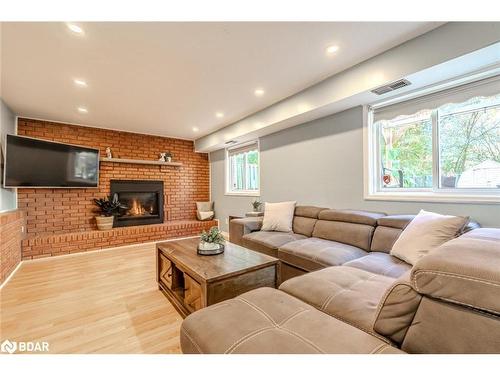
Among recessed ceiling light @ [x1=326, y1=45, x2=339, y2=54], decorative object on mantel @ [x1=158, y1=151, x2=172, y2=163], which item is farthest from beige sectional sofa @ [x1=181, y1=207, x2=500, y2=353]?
decorative object on mantel @ [x1=158, y1=151, x2=172, y2=163]

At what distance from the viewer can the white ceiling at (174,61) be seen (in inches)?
72.4

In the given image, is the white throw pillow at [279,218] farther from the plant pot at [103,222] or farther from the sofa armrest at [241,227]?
the plant pot at [103,222]

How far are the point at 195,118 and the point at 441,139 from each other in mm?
3472

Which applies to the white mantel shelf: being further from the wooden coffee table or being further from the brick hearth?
the wooden coffee table

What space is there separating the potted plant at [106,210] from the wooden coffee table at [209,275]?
2.46 meters

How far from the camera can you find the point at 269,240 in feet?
9.00

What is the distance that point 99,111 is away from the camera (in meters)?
3.62

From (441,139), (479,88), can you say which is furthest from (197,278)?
(479,88)

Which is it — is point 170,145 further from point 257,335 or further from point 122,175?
point 257,335

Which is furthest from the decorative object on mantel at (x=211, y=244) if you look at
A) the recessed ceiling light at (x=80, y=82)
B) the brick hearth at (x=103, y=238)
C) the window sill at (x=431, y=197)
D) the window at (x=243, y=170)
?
the brick hearth at (x=103, y=238)

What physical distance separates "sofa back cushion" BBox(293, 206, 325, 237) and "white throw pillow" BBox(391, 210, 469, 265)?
111 cm

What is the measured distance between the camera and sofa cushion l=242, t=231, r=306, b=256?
2617mm

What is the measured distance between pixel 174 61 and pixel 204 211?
3.81 metres

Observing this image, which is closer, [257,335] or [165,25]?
[257,335]
